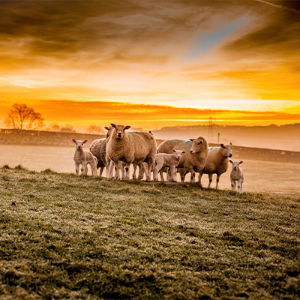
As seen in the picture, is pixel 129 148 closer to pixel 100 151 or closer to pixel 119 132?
pixel 119 132

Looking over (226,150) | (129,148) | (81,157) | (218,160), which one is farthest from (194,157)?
(81,157)

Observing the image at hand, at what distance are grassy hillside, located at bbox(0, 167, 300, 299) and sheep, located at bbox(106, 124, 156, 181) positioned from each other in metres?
6.63

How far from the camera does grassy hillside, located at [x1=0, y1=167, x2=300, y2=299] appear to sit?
604 centimetres

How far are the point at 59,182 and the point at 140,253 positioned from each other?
9695 mm

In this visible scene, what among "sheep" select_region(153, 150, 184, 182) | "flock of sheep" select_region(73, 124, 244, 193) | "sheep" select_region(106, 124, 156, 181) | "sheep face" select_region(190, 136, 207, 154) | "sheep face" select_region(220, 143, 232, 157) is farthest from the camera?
"sheep face" select_region(220, 143, 232, 157)

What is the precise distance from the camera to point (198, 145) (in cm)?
2328

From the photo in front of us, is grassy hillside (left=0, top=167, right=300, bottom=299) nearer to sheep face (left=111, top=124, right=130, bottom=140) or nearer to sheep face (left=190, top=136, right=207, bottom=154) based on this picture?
sheep face (left=111, top=124, right=130, bottom=140)

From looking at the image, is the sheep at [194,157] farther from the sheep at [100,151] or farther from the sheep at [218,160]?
the sheep at [100,151]

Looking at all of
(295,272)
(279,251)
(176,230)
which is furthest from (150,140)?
(295,272)

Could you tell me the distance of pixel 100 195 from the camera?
1449 cm

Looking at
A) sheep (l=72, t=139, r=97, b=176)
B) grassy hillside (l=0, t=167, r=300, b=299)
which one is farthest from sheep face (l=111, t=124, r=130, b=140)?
grassy hillside (l=0, t=167, r=300, b=299)

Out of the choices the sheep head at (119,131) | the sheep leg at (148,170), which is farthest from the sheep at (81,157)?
the sheep leg at (148,170)

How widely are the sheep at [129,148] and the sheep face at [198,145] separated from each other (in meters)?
2.34

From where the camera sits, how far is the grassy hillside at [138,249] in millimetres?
6039
